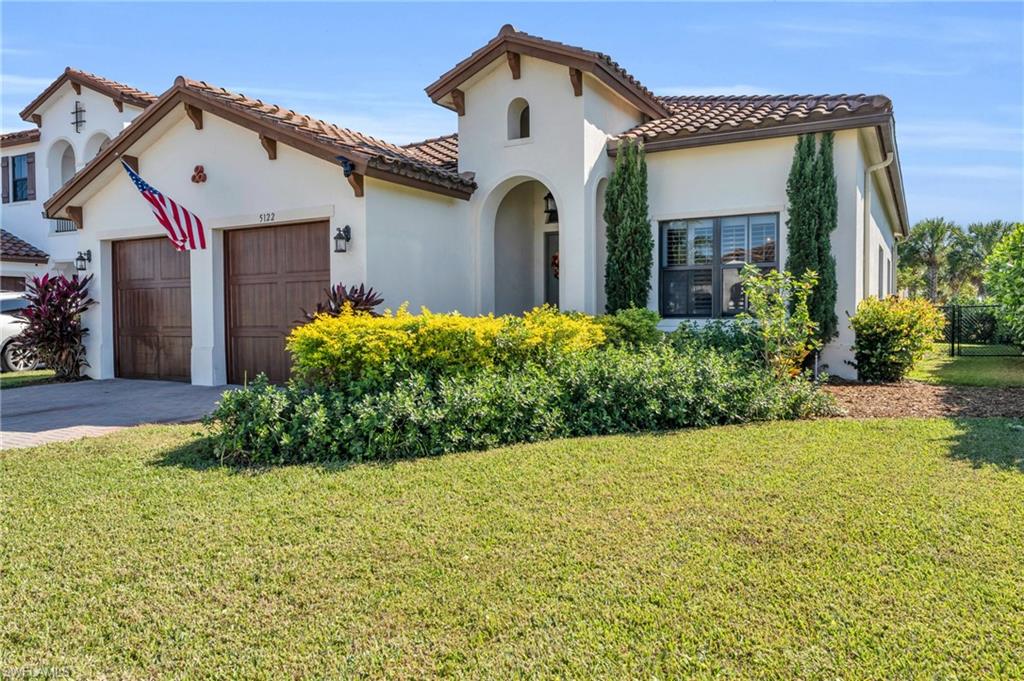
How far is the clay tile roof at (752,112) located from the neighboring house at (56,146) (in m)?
15.2

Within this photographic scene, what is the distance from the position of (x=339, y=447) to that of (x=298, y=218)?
18.7ft

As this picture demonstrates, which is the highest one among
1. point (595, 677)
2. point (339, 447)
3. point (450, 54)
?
point (450, 54)

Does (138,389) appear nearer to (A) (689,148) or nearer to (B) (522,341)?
(B) (522,341)

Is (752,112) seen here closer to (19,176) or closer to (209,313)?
(209,313)

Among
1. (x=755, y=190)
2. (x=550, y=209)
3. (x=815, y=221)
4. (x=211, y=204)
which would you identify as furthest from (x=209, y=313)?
(x=815, y=221)

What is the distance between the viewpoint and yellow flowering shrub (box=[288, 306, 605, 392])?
7.67 meters

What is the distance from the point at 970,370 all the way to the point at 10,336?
20.8 m

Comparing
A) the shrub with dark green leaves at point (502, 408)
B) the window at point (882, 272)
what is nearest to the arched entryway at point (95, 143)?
the shrub with dark green leaves at point (502, 408)

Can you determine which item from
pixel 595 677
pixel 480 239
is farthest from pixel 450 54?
pixel 595 677

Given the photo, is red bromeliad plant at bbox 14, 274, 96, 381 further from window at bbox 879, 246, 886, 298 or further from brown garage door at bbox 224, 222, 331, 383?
window at bbox 879, 246, 886, 298

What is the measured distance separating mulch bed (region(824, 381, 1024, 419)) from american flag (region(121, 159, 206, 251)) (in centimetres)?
1042

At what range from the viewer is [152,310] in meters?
13.4

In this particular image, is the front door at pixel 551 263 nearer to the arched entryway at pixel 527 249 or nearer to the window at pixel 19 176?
the arched entryway at pixel 527 249

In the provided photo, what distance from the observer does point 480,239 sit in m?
12.8
